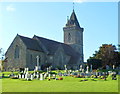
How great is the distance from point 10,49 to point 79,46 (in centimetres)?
2867

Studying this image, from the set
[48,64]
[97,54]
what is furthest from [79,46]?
[48,64]

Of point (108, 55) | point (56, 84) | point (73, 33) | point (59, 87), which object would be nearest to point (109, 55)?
point (108, 55)

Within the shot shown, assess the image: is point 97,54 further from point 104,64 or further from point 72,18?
point 72,18

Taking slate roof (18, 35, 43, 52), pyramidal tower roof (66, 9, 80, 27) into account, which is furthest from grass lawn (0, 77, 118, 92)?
pyramidal tower roof (66, 9, 80, 27)

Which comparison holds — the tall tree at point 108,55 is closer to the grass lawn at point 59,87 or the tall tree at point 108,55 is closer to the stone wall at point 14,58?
the stone wall at point 14,58

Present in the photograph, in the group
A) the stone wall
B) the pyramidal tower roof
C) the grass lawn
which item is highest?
the pyramidal tower roof

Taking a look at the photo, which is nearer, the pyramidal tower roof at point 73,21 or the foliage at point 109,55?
the foliage at point 109,55

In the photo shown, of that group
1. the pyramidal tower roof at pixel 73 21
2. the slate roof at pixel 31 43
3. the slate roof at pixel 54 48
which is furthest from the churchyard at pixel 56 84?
the pyramidal tower roof at pixel 73 21

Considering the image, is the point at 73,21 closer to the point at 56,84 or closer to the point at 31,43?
the point at 31,43

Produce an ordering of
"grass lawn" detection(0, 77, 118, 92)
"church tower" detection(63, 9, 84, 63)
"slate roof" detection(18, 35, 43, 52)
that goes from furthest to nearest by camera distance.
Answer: "church tower" detection(63, 9, 84, 63), "slate roof" detection(18, 35, 43, 52), "grass lawn" detection(0, 77, 118, 92)

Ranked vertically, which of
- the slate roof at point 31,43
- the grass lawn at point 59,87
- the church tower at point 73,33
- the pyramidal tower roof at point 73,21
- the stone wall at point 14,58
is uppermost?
the pyramidal tower roof at point 73,21

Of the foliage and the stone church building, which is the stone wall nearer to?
the stone church building

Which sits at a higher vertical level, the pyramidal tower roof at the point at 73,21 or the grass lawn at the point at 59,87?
the pyramidal tower roof at the point at 73,21

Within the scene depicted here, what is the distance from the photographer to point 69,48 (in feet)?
235
